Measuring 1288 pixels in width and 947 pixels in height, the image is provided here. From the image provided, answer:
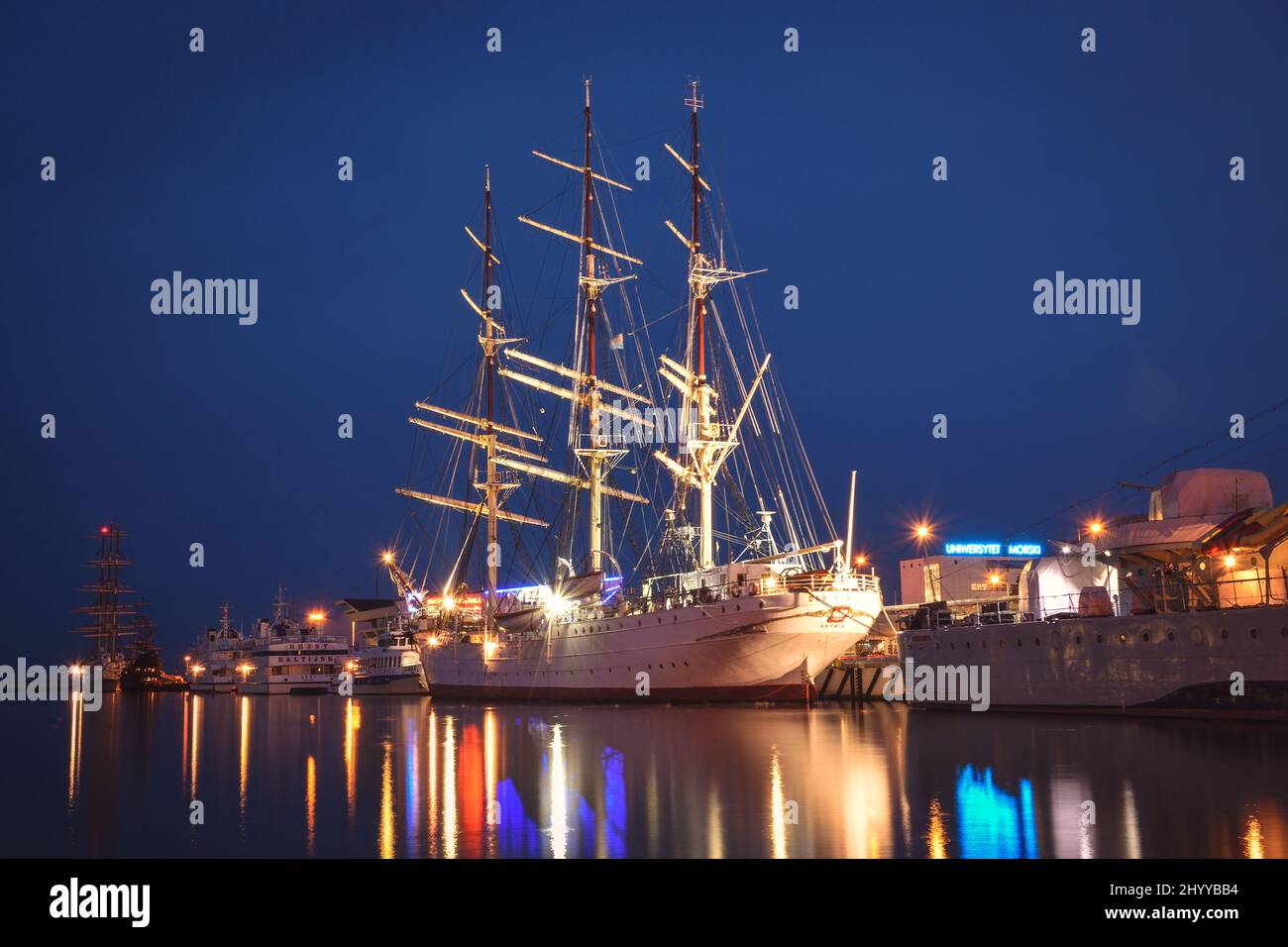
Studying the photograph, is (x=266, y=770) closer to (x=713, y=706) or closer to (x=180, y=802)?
(x=180, y=802)

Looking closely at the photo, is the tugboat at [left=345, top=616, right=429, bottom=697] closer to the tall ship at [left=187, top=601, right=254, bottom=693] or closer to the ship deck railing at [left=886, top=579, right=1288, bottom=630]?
the tall ship at [left=187, top=601, right=254, bottom=693]

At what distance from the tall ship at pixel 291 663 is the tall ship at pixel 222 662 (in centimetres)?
186

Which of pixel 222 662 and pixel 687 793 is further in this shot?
pixel 222 662

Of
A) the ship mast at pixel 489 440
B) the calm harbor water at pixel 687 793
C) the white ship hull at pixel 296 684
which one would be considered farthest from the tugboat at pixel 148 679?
the calm harbor water at pixel 687 793

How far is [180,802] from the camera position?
2062 cm

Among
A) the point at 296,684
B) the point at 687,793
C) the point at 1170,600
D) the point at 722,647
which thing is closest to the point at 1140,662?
the point at 1170,600

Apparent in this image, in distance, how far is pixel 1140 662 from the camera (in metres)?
35.7

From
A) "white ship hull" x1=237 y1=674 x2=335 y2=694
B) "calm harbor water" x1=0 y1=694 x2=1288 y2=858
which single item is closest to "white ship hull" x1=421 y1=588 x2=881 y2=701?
"calm harbor water" x1=0 y1=694 x2=1288 y2=858

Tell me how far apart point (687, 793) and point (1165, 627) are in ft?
70.3

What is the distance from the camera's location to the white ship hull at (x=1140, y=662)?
31.6 meters

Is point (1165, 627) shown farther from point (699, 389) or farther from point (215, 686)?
point (215, 686)

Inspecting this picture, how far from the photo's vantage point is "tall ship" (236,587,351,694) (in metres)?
115

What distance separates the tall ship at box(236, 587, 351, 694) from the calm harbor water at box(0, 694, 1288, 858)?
81.5 meters
